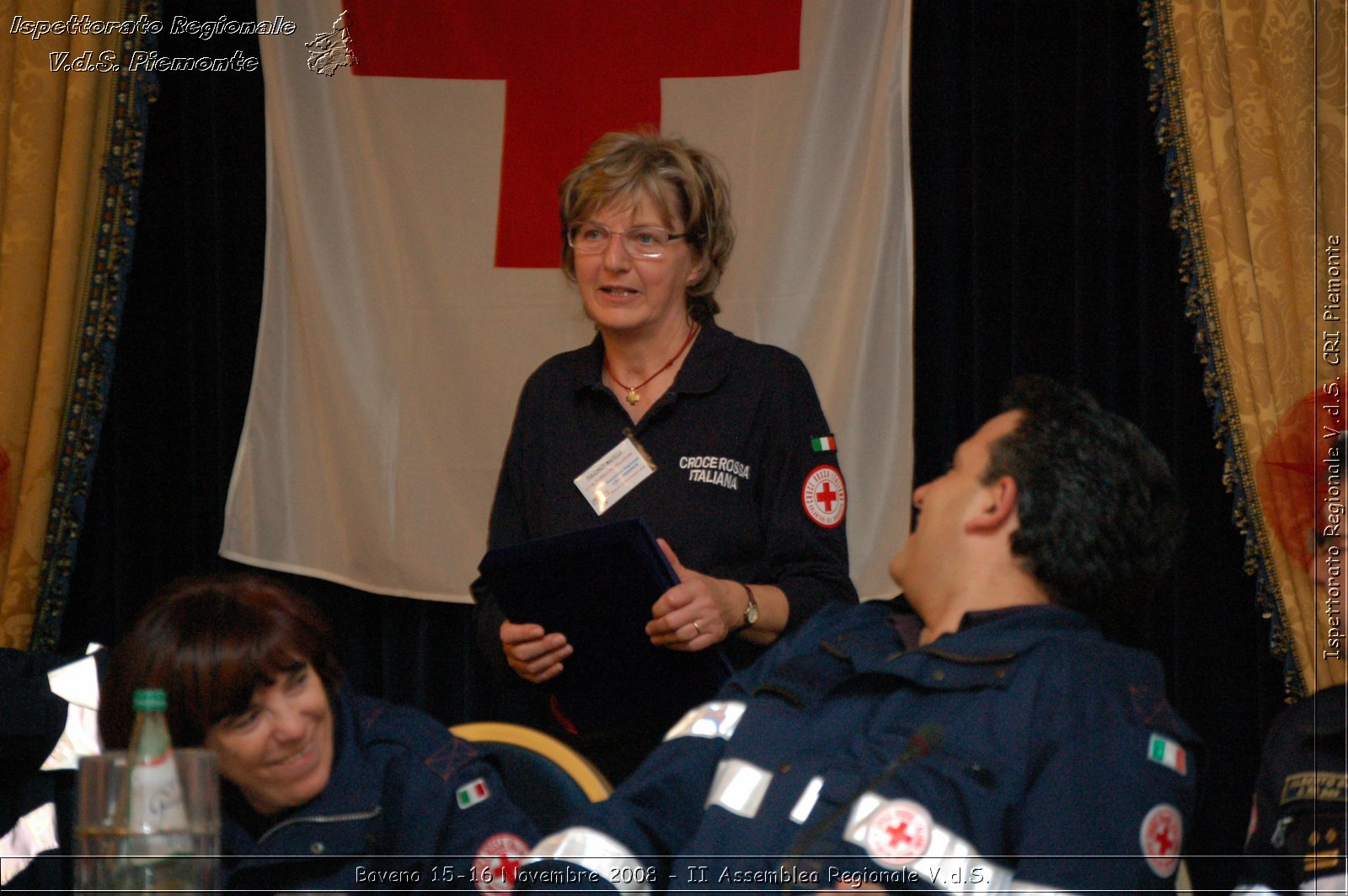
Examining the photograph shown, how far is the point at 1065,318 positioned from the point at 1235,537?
0.62 metres

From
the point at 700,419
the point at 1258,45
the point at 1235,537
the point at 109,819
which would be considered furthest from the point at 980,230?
the point at 109,819

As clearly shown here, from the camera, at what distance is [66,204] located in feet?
10.9

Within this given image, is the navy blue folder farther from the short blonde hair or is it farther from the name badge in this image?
the short blonde hair

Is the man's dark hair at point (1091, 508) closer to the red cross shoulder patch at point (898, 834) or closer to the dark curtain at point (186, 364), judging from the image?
the red cross shoulder patch at point (898, 834)

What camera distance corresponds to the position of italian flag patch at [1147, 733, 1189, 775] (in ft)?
4.87

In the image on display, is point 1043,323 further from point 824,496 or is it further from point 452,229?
point 452,229

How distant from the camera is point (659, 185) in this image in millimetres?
2332

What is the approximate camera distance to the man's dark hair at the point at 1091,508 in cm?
167

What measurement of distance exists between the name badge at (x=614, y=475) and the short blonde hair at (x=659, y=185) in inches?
13.6

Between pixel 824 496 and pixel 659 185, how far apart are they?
587 millimetres

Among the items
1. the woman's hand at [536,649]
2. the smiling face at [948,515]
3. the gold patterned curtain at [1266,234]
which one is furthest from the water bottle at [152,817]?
the gold patterned curtain at [1266,234]

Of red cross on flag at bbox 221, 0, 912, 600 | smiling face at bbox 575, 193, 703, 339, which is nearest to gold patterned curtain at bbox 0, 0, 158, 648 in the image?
red cross on flag at bbox 221, 0, 912, 600

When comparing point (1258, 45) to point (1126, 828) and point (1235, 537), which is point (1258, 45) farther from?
point (1126, 828)

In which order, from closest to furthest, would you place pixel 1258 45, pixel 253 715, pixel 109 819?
pixel 109 819 < pixel 253 715 < pixel 1258 45
